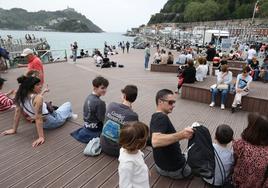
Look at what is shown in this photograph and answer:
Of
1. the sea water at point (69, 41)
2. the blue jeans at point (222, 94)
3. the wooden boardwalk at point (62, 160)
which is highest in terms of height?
the sea water at point (69, 41)

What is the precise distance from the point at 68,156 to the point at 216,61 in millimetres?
9478

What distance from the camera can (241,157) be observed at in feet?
7.30

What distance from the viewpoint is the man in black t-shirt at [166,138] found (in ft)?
6.68

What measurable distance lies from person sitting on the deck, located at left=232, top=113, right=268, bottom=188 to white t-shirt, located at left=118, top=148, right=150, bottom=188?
41.7 inches

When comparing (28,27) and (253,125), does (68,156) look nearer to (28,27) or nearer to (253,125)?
(253,125)

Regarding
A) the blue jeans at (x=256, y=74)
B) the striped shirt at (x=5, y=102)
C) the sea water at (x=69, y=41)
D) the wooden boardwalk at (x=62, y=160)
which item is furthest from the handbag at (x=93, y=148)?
the sea water at (x=69, y=41)

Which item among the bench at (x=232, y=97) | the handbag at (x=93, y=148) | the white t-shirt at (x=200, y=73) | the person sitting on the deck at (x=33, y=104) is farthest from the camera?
the white t-shirt at (x=200, y=73)

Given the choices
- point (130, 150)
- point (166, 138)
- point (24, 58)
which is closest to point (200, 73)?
point (166, 138)

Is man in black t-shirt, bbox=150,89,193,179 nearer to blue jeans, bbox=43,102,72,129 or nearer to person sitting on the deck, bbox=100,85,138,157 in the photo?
person sitting on the deck, bbox=100,85,138,157

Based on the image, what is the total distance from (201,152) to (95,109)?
1.66 m

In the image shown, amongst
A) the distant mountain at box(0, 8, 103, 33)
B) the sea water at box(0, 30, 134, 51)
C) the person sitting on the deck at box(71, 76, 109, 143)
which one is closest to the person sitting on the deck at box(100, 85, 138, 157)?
the person sitting on the deck at box(71, 76, 109, 143)

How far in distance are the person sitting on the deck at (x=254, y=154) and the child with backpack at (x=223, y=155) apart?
146 millimetres

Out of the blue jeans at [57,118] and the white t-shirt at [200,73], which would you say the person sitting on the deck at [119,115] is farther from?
the white t-shirt at [200,73]

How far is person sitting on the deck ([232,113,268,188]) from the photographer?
82.1 inches
